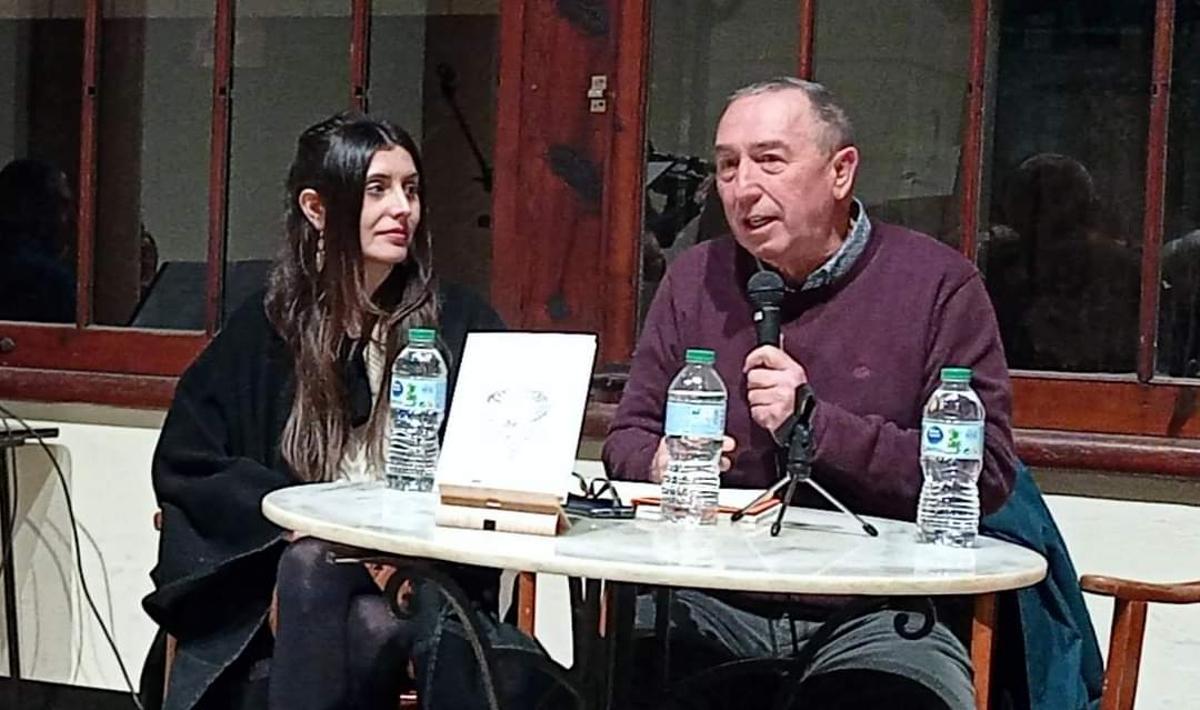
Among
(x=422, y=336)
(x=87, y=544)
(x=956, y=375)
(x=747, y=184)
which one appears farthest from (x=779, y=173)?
(x=87, y=544)

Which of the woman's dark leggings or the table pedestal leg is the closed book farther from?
the table pedestal leg

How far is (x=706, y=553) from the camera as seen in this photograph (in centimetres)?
155

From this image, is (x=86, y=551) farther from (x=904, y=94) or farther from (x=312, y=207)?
(x=904, y=94)

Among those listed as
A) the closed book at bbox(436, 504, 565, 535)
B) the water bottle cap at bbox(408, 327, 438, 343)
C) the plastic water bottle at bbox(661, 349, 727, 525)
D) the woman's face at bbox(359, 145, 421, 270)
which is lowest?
the closed book at bbox(436, 504, 565, 535)

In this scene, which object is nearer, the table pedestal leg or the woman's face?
the table pedestal leg

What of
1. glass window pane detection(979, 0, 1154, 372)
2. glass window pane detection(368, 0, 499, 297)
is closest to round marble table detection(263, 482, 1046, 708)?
glass window pane detection(979, 0, 1154, 372)

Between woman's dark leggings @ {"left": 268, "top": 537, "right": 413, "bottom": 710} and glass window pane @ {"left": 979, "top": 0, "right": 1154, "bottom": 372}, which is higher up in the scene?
glass window pane @ {"left": 979, "top": 0, "right": 1154, "bottom": 372}

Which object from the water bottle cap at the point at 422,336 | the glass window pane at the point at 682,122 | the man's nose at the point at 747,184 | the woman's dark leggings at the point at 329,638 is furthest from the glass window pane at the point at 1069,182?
the woman's dark leggings at the point at 329,638

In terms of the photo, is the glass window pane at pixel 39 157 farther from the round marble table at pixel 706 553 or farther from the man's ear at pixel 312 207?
the round marble table at pixel 706 553

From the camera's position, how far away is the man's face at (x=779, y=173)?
2.05 meters

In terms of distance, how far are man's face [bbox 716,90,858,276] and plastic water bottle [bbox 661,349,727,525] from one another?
317mm

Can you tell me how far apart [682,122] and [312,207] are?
26.2 inches

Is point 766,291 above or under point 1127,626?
above

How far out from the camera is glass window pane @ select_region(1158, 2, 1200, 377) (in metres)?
2.44
